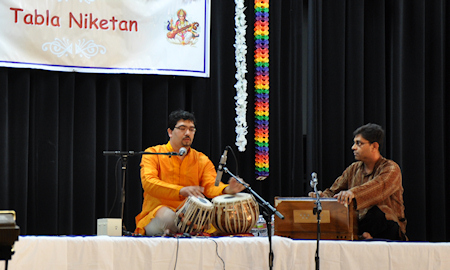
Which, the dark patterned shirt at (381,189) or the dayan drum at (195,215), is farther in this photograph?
the dark patterned shirt at (381,189)

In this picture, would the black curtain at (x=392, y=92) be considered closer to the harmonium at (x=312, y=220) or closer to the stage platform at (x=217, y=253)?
the harmonium at (x=312, y=220)

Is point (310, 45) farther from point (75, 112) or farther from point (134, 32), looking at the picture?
point (75, 112)

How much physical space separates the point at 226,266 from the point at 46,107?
235 cm

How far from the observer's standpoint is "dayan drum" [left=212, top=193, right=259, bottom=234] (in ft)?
13.4

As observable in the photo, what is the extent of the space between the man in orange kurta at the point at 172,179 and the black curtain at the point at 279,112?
1.86ft

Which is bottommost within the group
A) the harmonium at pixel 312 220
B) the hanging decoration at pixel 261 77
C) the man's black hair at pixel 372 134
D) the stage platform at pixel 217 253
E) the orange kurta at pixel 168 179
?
the stage platform at pixel 217 253

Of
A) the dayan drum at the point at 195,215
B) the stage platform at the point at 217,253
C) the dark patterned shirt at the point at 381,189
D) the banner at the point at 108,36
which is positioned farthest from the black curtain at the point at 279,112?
the stage platform at the point at 217,253

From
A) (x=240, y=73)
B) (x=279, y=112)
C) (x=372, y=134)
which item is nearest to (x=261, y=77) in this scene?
(x=240, y=73)

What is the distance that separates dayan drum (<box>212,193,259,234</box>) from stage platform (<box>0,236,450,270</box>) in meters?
0.47

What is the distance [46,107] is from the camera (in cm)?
506

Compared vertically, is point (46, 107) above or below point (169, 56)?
below

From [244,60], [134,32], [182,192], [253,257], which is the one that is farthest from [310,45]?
[253,257]

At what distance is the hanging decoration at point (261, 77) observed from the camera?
536cm

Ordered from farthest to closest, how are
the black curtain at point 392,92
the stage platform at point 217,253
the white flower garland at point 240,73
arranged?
the black curtain at point 392,92 < the white flower garland at point 240,73 < the stage platform at point 217,253
